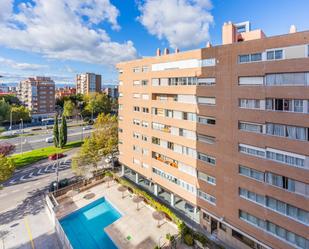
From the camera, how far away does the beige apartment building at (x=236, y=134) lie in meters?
16.0

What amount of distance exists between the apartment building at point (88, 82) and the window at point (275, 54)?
12279cm

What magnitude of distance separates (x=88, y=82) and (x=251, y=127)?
410ft

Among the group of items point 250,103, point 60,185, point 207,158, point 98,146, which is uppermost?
point 250,103

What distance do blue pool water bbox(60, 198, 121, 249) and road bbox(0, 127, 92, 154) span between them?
31.3 m

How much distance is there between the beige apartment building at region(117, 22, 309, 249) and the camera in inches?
629

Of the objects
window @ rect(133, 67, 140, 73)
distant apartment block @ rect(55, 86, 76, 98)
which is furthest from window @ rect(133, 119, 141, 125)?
distant apartment block @ rect(55, 86, 76, 98)

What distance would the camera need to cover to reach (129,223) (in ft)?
84.2

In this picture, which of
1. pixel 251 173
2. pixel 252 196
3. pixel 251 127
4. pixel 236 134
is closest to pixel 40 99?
pixel 236 134

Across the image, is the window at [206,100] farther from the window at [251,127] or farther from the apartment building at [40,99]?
the apartment building at [40,99]

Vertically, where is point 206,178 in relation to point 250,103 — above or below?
below

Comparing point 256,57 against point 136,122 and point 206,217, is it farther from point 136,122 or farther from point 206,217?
point 136,122

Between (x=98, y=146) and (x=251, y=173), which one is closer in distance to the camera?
(x=251, y=173)

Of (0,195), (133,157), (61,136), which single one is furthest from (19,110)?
(133,157)

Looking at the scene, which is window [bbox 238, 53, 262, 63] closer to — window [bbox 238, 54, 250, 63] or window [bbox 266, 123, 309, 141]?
window [bbox 238, 54, 250, 63]
